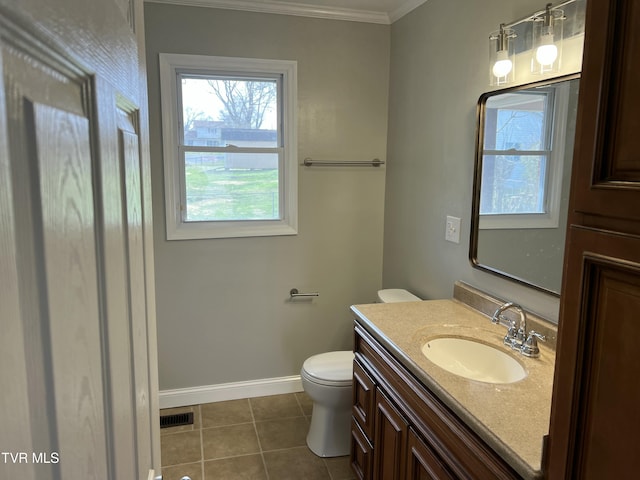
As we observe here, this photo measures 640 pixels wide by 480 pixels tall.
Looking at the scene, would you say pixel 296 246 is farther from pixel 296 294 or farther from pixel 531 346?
pixel 531 346

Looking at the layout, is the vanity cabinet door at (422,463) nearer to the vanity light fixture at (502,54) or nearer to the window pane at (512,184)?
the window pane at (512,184)

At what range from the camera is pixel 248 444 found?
2.57m

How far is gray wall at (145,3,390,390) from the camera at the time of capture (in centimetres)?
272

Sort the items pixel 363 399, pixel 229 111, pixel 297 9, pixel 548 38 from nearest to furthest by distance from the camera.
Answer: pixel 548 38 → pixel 363 399 → pixel 297 9 → pixel 229 111

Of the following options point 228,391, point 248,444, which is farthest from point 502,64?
point 228,391

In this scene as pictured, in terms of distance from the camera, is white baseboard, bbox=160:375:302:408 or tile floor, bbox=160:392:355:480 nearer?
tile floor, bbox=160:392:355:480

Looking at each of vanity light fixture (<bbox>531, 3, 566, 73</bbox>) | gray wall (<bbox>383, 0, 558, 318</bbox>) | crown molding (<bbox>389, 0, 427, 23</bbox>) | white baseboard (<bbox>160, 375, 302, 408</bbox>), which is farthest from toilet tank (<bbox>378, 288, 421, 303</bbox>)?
crown molding (<bbox>389, 0, 427, 23</bbox>)

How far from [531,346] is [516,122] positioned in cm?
89

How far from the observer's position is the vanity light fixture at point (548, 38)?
1567 millimetres

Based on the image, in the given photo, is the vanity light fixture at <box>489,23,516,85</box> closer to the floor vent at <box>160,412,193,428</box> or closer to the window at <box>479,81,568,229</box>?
the window at <box>479,81,568,229</box>

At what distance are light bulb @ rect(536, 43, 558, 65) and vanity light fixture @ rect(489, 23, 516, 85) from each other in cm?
16

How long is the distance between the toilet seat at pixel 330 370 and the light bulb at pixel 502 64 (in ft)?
5.24

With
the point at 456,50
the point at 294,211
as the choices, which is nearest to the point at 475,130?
the point at 456,50

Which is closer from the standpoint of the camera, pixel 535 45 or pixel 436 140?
pixel 535 45
